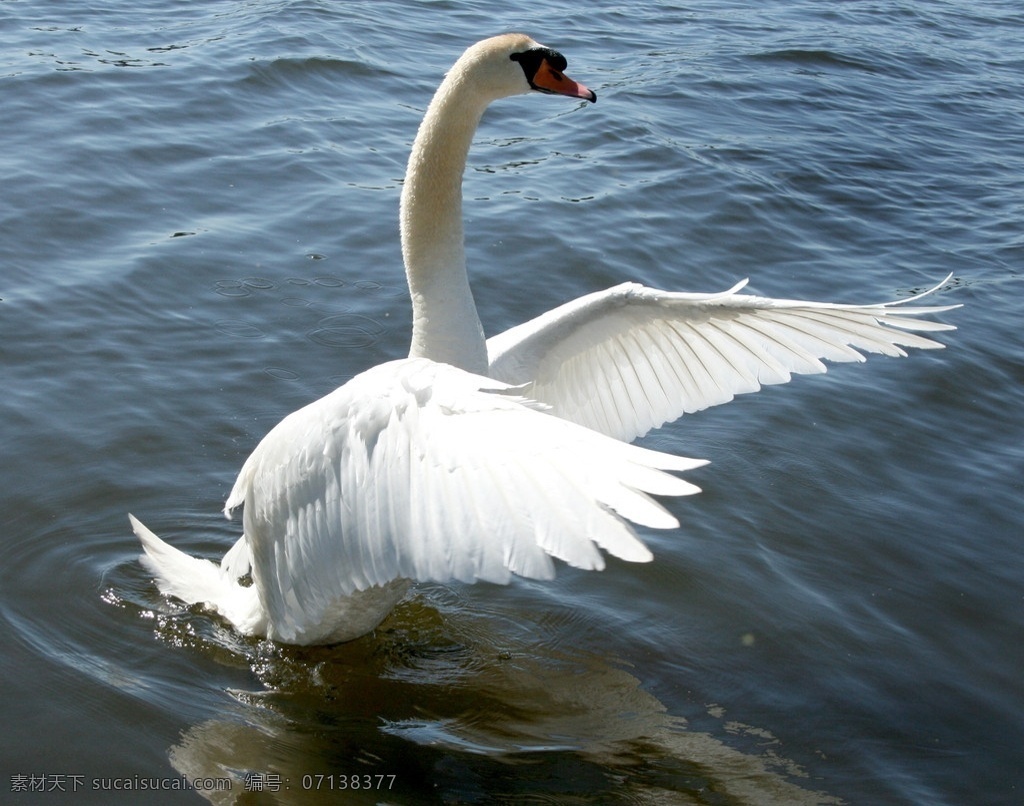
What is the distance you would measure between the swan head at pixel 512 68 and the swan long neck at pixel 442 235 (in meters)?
0.05

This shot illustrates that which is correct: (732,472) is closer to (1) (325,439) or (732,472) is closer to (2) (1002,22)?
(1) (325,439)

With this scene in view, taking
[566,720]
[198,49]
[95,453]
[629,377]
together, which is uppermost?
[198,49]

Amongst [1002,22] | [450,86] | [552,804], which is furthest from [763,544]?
[1002,22]

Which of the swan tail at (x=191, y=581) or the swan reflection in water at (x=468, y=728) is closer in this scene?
the swan reflection in water at (x=468, y=728)

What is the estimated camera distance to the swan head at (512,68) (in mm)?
5336

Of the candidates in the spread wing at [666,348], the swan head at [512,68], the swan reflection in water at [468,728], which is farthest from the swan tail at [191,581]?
the swan head at [512,68]

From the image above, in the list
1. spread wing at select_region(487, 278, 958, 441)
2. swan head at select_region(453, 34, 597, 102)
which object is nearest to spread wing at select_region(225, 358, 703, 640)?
spread wing at select_region(487, 278, 958, 441)

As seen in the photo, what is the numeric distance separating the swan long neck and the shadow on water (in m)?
1.28

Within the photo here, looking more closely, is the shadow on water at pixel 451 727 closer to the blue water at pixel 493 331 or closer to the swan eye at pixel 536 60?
the blue water at pixel 493 331

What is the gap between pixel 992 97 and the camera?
46.7 feet

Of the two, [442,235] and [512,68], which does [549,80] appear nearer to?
[512,68]

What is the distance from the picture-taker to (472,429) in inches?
146

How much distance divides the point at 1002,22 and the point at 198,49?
35.3ft

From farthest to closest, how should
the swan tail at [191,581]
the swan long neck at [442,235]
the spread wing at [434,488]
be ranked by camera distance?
the swan tail at [191,581], the swan long neck at [442,235], the spread wing at [434,488]
